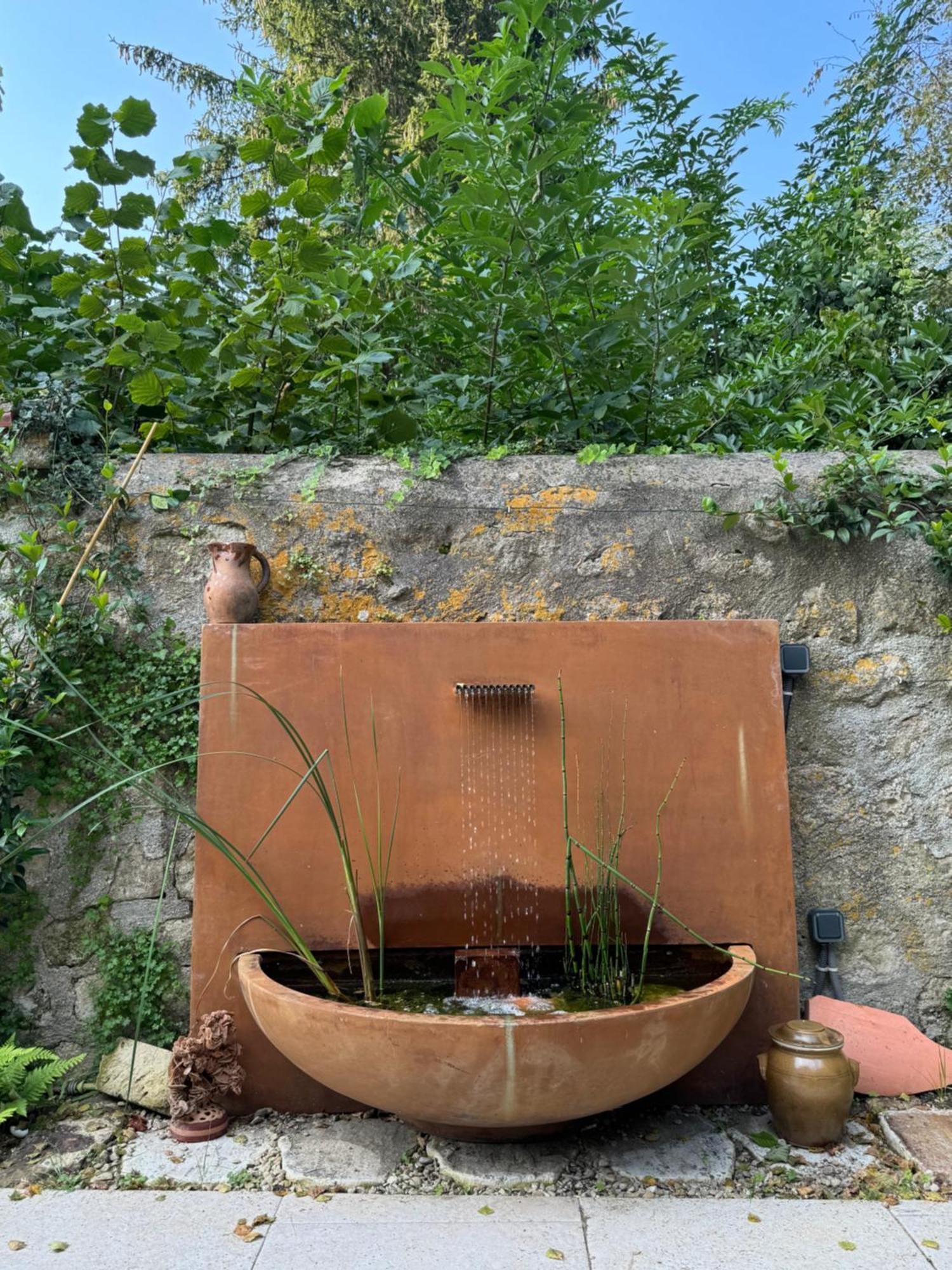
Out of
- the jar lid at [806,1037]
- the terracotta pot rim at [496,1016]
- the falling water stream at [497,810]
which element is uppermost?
the falling water stream at [497,810]

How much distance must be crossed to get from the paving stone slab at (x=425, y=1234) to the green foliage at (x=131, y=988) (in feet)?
2.57

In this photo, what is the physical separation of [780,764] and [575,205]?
1851 millimetres

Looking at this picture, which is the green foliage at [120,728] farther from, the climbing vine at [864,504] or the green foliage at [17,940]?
the climbing vine at [864,504]

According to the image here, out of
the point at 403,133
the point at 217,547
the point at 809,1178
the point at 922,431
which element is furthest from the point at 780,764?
the point at 403,133

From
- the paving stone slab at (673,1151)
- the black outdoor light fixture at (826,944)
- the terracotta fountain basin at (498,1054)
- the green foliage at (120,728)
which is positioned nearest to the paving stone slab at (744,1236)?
the paving stone slab at (673,1151)

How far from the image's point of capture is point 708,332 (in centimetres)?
451

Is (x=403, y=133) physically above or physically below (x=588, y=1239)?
above

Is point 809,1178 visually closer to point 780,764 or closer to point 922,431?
point 780,764

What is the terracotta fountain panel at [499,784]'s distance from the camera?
92.9 inches

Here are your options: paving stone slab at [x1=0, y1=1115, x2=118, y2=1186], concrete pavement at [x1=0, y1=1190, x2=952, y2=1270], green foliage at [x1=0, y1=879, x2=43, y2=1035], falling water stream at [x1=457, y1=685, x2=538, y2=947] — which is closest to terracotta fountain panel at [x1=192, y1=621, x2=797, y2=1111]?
falling water stream at [x1=457, y1=685, x2=538, y2=947]

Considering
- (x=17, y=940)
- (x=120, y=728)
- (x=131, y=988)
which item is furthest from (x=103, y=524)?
(x=131, y=988)

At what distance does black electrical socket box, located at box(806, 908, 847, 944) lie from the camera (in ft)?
8.48

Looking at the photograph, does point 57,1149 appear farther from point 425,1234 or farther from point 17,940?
point 425,1234

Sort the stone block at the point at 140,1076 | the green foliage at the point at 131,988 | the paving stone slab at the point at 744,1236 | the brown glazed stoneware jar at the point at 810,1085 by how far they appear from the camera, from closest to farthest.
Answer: the paving stone slab at the point at 744,1236 < the brown glazed stoneware jar at the point at 810,1085 < the stone block at the point at 140,1076 < the green foliage at the point at 131,988
